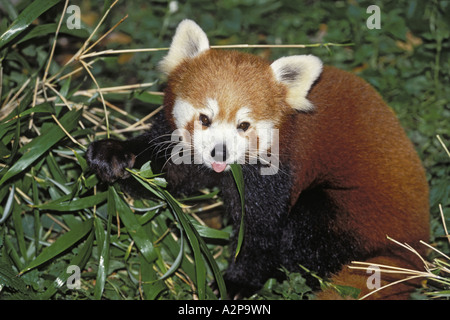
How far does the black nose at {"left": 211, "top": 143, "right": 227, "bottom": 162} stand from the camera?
2910mm

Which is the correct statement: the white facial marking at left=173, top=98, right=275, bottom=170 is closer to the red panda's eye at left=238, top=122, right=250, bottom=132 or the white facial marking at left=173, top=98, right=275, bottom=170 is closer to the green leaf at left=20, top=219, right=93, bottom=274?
the red panda's eye at left=238, top=122, right=250, bottom=132

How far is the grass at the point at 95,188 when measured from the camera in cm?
331

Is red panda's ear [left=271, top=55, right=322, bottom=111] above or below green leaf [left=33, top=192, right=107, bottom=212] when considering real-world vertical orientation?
above

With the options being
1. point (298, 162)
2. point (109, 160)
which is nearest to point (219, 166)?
point (298, 162)

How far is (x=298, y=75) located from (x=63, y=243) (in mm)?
1913

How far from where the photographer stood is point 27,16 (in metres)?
3.42

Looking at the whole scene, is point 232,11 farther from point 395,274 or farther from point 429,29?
point 395,274

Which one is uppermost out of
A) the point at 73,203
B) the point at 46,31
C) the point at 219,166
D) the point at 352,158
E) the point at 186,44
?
the point at 46,31

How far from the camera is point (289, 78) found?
10.5 ft

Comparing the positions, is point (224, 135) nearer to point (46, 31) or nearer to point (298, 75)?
point (298, 75)

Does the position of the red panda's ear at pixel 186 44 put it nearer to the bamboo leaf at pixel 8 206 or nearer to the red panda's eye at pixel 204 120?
the red panda's eye at pixel 204 120

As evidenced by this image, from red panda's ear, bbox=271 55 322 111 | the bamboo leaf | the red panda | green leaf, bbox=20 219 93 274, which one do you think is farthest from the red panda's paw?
red panda's ear, bbox=271 55 322 111

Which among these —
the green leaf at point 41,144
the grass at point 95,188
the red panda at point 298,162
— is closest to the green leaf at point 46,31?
the grass at point 95,188

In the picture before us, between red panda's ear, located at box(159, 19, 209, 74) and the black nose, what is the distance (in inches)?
29.3
